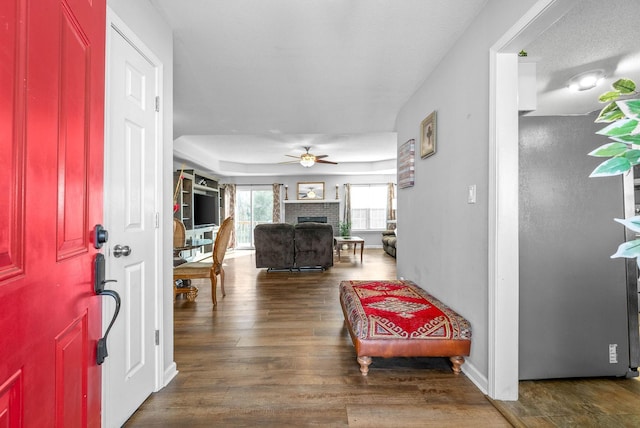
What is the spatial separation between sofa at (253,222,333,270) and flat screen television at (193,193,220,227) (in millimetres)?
2431

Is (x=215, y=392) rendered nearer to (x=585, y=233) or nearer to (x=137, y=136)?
(x=137, y=136)

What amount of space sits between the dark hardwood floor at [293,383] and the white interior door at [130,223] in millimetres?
221

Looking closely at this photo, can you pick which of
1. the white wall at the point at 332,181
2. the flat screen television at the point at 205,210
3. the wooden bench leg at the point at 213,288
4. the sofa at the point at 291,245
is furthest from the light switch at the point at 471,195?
the white wall at the point at 332,181

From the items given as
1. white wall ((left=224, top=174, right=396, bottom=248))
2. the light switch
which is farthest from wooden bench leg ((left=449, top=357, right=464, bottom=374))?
white wall ((left=224, top=174, right=396, bottom=248))

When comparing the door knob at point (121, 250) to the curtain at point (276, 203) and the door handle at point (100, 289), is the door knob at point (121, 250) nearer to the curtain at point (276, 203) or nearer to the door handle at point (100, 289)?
the door handle at point (100, 289)

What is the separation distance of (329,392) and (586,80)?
335 centimetres

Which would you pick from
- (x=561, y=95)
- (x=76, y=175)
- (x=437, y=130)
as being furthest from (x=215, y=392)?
(x=561, y=95)

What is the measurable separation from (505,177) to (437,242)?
93 cm

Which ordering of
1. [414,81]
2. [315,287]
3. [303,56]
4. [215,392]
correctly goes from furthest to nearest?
[315,287] → [414,81] → [303,56] → [215,392]

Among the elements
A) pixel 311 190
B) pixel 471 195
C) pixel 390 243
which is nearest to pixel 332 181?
pixel 311 190

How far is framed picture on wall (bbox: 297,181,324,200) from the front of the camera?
9.16 metres

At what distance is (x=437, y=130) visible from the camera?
242 cm

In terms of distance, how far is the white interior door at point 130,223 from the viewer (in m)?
1.39

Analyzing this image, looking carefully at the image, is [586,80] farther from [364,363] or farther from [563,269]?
[364,363]
